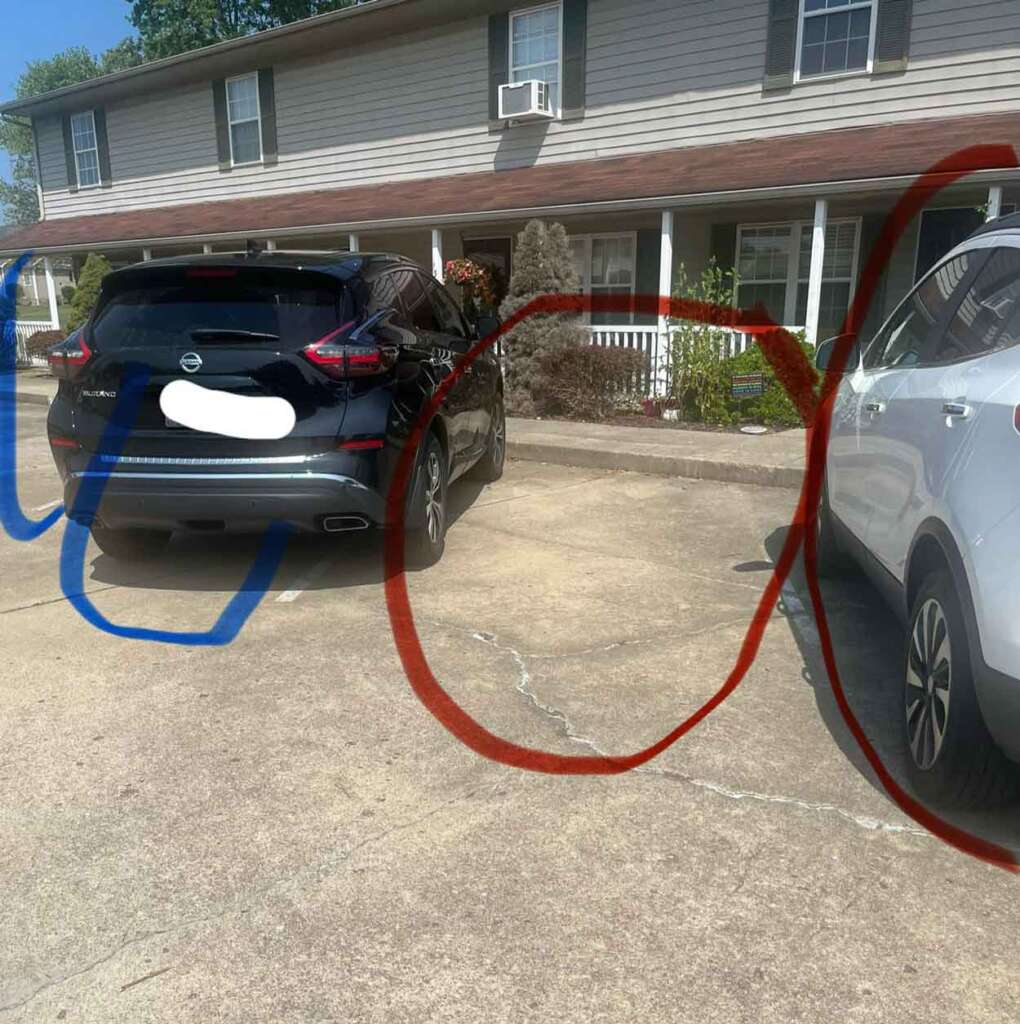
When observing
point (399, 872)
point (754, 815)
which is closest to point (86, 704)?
point (399, 872)

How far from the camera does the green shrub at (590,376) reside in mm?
10844

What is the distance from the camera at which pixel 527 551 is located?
583 cm

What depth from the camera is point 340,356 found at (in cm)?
462

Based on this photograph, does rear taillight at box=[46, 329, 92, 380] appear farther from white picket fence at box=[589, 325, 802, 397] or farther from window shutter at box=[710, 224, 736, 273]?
window shutter at box=[710, 224, 736, 273]

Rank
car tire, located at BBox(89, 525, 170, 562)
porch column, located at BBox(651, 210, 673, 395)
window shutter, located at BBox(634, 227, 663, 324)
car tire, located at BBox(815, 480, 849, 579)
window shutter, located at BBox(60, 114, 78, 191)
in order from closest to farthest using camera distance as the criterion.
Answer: car tire, located at BBox(815, 480, 849, 579) → car tire, located at BBox(89, 525, 170, 562) → porch column, located at BBox(651, 210, 673, 395) → window shutter, located at BBox(634, 227, 663, 324) → window shutter, located at BBox(60, 114, 78, 191)

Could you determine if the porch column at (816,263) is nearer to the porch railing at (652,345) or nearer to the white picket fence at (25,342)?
the porch railing at (652,345)

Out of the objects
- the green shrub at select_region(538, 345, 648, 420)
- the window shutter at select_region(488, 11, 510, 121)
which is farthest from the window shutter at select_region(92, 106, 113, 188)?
the green shrub at select_region(538, 345, 648, 420)

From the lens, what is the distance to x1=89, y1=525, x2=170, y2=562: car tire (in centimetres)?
552

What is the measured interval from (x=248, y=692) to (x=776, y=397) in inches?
305

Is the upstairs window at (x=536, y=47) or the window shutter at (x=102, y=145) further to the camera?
the window shutter at (x=102, y=145)

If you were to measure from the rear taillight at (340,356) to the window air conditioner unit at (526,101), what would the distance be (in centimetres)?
1066

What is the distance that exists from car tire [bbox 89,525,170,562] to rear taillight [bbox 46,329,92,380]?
39.0 inches

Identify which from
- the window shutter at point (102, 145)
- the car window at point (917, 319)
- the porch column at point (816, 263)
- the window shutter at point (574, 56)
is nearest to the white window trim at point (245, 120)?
the window shutter at point (102, 145)

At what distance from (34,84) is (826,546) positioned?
8249cm
